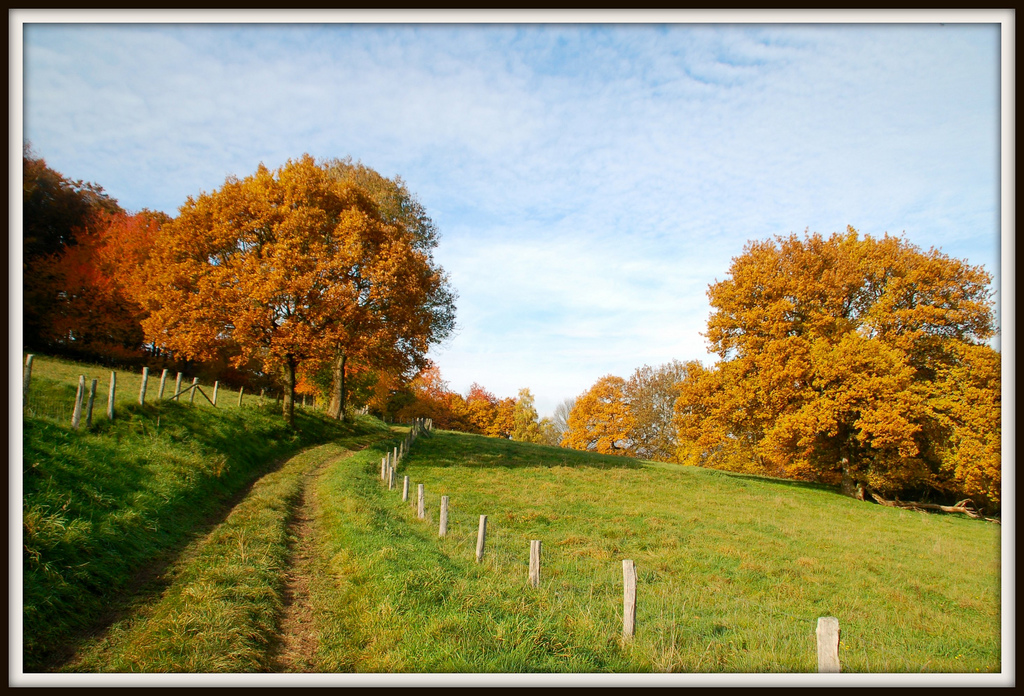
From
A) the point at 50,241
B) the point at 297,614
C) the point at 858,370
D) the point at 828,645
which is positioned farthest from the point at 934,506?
the point at 50,241

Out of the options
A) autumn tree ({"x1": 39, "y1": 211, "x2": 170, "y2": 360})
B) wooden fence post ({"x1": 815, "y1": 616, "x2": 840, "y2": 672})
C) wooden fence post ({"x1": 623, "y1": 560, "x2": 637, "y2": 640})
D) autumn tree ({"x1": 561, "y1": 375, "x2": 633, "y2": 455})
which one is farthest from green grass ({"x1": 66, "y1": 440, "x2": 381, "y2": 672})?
autumn tree ({"x1": 561, "y1": 375, "x2": 633, "y2": 455})

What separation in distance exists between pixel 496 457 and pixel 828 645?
28209 millimetres

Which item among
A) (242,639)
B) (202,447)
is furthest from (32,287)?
(242,639)

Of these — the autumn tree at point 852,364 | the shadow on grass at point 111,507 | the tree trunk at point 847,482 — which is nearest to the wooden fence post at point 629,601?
the shadow on grass at point 111,507

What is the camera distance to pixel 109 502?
10609mm

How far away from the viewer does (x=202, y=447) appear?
58.3 ft

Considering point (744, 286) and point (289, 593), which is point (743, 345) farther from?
point (289, 593)

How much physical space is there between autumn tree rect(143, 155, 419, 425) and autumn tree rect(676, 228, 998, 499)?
2279cm

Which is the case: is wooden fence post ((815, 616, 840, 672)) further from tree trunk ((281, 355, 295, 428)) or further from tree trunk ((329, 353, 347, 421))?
tree trunk ((329, 353, 347, 421))

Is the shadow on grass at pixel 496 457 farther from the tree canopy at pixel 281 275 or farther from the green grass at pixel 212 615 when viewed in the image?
the green grass at pixel 212 615

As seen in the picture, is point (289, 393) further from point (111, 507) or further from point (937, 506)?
point (937, 506)

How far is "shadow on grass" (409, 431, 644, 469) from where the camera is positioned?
2952cm

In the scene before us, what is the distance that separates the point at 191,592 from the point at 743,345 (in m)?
33.5

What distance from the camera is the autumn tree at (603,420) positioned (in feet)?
223
